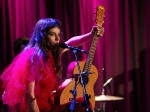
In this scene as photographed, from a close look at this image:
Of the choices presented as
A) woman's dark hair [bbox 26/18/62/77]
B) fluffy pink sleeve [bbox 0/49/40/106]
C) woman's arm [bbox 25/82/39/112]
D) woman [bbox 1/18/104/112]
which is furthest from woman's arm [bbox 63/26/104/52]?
woman's arm [bbox 25/82/39/112]

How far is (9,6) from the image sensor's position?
11.6ft

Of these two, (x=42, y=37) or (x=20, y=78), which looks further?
(x=42, y=37)

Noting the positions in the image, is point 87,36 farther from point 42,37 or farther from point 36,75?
point 36,75

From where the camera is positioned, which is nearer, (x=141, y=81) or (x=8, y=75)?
(x=8, y=75)

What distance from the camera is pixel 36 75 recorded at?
2.04 m

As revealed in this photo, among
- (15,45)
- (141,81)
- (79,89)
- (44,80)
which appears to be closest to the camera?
(44,80)

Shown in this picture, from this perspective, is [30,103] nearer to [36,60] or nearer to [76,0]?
[36,60]

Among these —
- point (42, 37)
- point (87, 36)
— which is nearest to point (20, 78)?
point (42, 37)

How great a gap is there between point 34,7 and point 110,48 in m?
1.10

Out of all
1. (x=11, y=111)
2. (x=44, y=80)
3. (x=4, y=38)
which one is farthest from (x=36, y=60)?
(x=4, y=38)

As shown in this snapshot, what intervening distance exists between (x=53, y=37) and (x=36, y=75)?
1.03ft

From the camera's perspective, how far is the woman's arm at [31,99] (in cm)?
197

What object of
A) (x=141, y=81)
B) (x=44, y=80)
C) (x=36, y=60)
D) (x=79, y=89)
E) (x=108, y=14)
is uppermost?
(x=108, y=14)

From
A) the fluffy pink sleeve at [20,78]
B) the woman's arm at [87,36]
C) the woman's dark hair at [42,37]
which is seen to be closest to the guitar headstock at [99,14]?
the woman's arm at [87,36]
